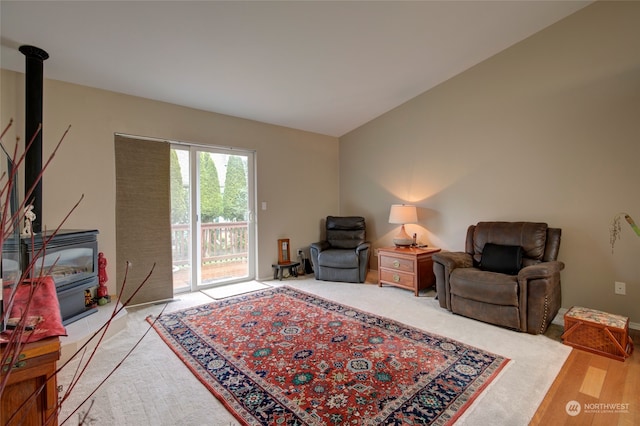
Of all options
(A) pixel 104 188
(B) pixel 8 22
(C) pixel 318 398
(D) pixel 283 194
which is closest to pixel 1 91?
A: (B) pixel 8 22

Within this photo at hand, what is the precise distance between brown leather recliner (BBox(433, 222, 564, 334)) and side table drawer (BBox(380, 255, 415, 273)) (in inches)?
22.7

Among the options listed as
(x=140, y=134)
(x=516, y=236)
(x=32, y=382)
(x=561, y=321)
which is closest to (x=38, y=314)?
(x=32, y=382)

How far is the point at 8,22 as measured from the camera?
232 centimetres

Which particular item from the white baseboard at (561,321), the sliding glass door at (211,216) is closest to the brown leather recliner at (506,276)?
the white baseboard at (561,321)

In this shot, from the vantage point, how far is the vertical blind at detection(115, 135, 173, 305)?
3512 mm

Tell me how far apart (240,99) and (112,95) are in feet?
4.59

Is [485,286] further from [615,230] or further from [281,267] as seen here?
[281,267]

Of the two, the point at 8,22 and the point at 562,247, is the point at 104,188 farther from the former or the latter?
the point at 562,247

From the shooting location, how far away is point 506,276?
2920 millimetres

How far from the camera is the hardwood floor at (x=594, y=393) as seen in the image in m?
1.72

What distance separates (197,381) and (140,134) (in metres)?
2.87

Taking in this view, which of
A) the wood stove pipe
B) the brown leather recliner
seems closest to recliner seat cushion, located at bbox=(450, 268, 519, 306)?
the brown leather recliner

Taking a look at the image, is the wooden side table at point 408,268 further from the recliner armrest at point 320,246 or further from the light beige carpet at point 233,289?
the light beige carpet at point 233,289

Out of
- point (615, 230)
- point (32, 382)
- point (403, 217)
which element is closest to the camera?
point (32, 382)
